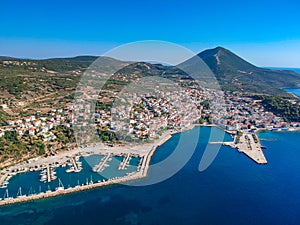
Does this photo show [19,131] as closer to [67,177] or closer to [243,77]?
[67,177]

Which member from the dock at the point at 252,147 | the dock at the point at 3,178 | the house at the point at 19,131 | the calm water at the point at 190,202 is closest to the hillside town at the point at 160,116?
the house at the point at 19,131

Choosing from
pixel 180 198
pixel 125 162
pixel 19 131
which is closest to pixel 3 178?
pixel 19 131

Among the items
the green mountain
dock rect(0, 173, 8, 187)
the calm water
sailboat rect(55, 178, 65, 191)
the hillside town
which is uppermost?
the green mountain

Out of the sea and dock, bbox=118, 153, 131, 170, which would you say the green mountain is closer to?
the sea

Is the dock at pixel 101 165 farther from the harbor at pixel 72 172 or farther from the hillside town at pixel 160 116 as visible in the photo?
the hillside town at pixel 160 116

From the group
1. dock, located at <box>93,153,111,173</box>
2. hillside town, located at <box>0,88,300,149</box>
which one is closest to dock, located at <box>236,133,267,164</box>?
hillside town, located at <box>0,88,300,149</box>

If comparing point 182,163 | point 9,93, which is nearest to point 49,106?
point 9,93
